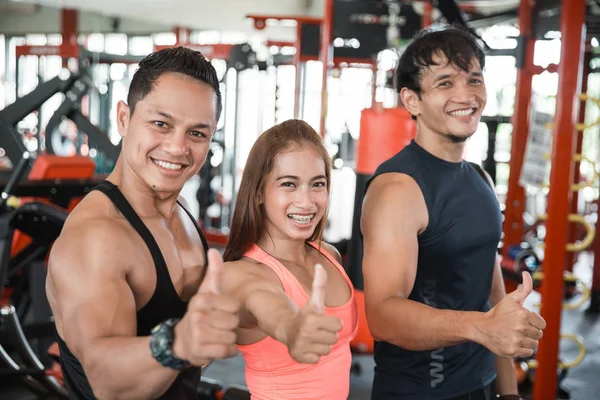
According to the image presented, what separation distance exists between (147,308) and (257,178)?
0.38 metres

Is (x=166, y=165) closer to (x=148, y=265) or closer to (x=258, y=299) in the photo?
(x=148, y=265)

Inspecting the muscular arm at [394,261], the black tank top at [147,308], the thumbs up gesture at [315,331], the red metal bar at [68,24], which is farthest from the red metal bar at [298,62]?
the red metal bar at [68,24]

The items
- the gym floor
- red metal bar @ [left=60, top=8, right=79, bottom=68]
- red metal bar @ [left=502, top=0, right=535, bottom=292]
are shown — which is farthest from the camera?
red metal bar @ [left=60, top=8, right=79, bottom=68]

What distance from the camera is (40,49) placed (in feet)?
29.6

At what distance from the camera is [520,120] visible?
15.0 ft

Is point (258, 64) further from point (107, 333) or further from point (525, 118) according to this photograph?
point (107, 333)

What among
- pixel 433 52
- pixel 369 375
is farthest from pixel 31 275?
pixel 433 52

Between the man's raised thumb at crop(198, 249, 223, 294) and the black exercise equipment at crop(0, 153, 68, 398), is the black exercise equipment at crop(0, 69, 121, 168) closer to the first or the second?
the black exercise equipment at crop(0, 153, 68, 398)

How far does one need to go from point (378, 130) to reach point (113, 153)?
1760 mm

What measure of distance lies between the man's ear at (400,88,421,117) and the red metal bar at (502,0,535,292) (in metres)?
2.81

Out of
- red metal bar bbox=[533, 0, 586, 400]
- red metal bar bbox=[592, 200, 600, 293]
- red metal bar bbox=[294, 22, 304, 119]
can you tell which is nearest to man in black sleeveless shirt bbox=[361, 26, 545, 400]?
red metal bar bbox=[533, 0, 586, 400]

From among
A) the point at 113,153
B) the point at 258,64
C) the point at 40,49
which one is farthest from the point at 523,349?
the point at 40,49

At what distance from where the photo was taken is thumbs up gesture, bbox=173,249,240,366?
0.85 m

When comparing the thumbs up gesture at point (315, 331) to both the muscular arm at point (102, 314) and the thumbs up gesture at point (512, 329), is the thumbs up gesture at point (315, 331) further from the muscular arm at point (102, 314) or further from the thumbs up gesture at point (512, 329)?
Result: the thumbs up gesture at point (512, 329)
